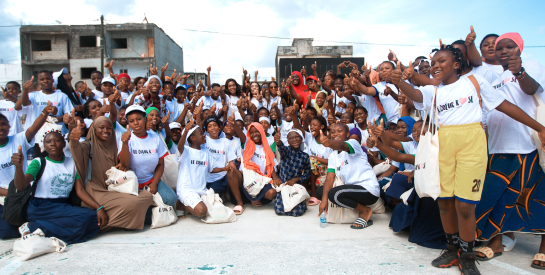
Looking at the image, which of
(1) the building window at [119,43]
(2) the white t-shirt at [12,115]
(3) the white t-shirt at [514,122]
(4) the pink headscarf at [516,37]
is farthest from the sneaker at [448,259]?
(1) the building window at [119,43]

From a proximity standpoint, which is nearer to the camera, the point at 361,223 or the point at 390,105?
the point at 361,223

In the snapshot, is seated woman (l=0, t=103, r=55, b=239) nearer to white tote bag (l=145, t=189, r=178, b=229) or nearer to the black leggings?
white tote bag (l=145, t=189, r=178, b=229)

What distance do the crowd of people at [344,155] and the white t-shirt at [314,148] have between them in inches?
0.8

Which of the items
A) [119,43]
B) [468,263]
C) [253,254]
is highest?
[119,43]

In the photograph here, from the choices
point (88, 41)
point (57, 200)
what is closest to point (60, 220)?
point (57, 200)

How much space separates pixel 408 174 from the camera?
4059mm

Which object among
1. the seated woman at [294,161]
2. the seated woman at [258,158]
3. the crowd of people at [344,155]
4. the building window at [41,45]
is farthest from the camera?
the building window at [41,45]

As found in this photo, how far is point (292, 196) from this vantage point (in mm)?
Result: 4605

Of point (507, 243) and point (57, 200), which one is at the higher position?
point (57, 200)

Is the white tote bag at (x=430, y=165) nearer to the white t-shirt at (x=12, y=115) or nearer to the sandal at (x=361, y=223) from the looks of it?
the sandal at (x=361, y=223)

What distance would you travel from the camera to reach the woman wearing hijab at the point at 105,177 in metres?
3.82

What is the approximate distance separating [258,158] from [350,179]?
1.60 metres

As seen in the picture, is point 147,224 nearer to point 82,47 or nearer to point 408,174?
point 408,174

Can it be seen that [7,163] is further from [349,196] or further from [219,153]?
[349,196]
